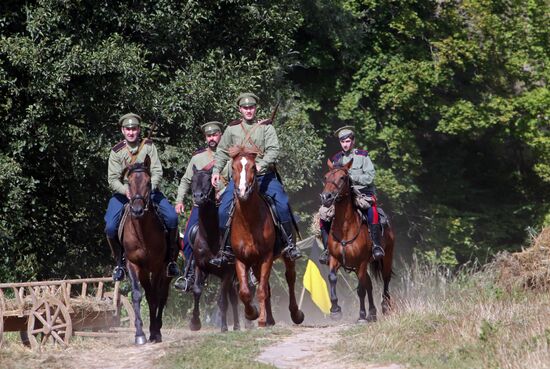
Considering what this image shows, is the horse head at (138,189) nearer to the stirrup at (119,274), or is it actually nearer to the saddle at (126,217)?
the saddle at (126,217)

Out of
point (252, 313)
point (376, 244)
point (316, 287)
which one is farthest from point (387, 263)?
point (316, 287)

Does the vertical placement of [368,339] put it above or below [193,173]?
below

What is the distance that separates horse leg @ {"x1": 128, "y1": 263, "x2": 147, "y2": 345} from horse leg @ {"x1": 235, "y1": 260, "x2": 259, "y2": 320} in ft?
4.84

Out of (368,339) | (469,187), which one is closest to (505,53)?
(469,187)

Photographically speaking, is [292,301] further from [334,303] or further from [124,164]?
[124,164]

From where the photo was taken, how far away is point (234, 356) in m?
13.8

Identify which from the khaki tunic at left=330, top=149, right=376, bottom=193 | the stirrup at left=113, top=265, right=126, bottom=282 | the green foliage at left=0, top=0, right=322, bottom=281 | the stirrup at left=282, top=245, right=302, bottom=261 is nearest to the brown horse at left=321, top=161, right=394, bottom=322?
the khaki tunic at left=330, top=149, right=376, bottom=193

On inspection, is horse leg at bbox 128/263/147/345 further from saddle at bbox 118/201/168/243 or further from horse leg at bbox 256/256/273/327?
horse leg at bbox 256/256/273/327

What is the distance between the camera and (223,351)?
14.1 metres

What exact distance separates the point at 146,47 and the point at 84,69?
8.83ft

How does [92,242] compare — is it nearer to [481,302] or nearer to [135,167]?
[135,167]

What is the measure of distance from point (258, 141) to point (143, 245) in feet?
7.72

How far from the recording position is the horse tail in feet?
66.4

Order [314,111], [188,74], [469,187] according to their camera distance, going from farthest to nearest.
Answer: [469,187]
[314,111]
[188,74]
